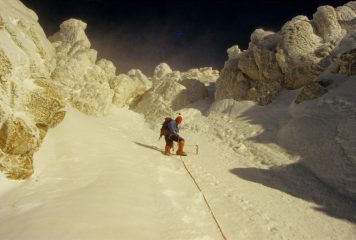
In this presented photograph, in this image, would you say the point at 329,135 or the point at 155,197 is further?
the point at 329,135

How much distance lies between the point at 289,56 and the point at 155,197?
66.9ft

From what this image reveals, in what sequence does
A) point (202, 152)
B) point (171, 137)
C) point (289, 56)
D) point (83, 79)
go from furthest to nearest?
point (83, 79) → point (289, 56) → point (202, 152) → point (171, 137)

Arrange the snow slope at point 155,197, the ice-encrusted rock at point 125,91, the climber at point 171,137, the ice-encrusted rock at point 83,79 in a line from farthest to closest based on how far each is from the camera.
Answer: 1. the ice-encrusted rock at point 125,91
2. the ice-encrusted rock at point 83,79
3. the climber at point 171,137
4. the snow slope at point 155,197

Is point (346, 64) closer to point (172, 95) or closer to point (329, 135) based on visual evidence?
point (329, 135)

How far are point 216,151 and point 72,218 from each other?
11.6 m

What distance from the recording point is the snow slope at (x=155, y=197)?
7.21 m

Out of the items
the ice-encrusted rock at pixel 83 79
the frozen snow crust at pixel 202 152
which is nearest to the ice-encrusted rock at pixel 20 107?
the frozen snow crust at pixel 202 152

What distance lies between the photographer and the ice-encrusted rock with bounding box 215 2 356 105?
24.5 meters

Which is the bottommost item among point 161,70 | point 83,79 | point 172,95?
point 83,79

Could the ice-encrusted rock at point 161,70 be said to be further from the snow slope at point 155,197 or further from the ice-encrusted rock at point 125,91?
the snow slope at point 155,197

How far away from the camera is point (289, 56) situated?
2564 centimetres

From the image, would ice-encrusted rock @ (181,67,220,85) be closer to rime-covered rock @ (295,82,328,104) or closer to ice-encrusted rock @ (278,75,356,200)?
rime-covered rock @ (295,82,328,104)

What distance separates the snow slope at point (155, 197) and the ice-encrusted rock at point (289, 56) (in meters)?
10.7

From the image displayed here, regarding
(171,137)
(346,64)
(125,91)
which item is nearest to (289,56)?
(346,64)
